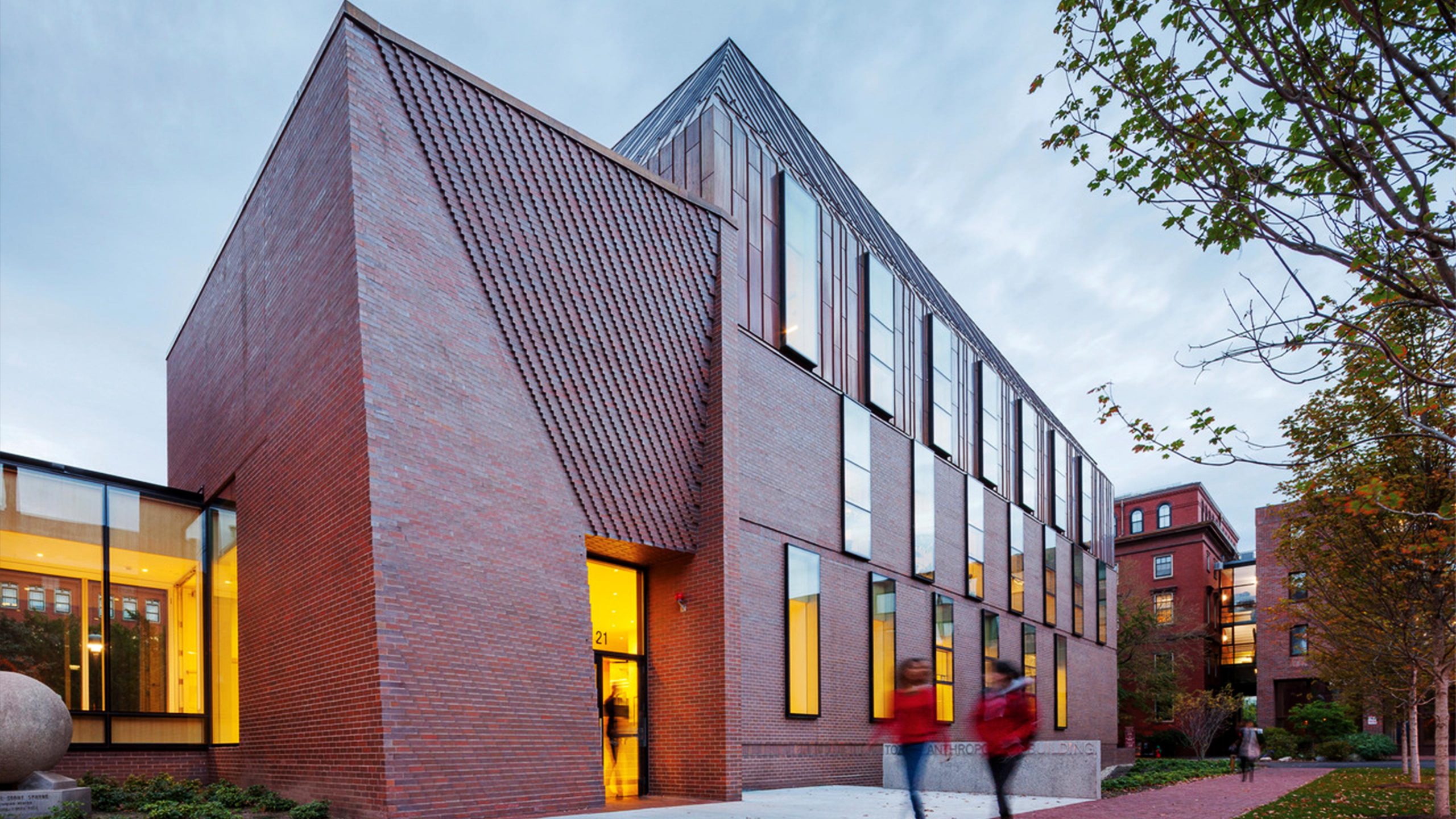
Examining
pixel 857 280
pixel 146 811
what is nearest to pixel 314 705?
pixel 146 811

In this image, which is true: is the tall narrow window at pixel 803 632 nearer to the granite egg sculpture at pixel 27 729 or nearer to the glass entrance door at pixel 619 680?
the glass entrance door at pixel 619 680

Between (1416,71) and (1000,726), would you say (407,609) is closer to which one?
(1000,726)

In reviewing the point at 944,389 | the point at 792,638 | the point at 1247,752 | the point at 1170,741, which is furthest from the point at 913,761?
the point at 1170,741

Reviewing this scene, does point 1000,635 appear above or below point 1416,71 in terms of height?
below

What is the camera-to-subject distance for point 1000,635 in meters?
28.2

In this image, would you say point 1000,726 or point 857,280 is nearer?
point 1000,726

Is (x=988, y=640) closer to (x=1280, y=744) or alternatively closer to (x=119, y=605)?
(x=119, y=605)

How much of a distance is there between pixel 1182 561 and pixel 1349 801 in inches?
1717

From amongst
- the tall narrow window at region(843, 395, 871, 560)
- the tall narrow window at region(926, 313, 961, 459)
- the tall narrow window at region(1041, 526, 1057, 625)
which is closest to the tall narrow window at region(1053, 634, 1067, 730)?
the tall narrow window at region(1041, 526, 1057, 625)

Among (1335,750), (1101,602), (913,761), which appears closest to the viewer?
(913,761)

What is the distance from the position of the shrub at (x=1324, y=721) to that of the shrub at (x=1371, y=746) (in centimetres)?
218

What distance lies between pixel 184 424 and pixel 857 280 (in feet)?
50.9

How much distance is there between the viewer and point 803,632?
18.2m

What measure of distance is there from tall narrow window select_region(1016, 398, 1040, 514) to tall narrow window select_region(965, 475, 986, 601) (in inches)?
164
